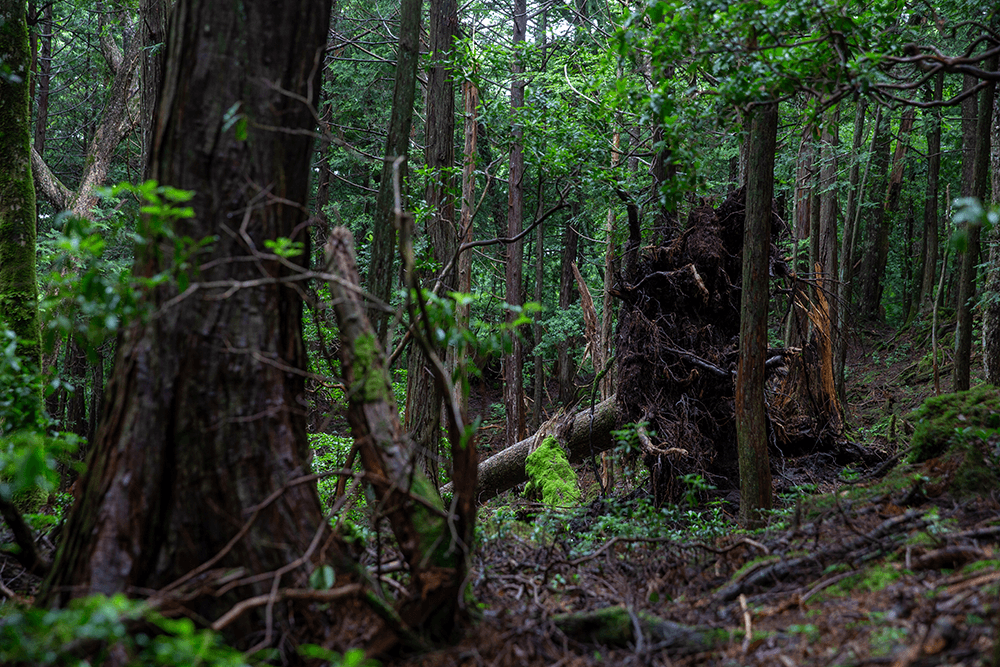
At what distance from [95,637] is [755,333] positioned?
5.45 meters

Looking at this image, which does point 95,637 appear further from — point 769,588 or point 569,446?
point 569,446

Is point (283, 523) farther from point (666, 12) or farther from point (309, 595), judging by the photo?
point (666, 12)

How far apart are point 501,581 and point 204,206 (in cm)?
286

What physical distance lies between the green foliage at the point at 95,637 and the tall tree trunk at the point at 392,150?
3242 millimetres

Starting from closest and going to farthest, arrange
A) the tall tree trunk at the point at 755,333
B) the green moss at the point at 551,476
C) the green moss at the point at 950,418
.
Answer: the green moss at the point at 950,418
the tall tree trunk at the point at 755,333
the green moss at the point at 551,476

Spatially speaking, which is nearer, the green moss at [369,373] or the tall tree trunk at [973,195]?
the green moss at [369,373]

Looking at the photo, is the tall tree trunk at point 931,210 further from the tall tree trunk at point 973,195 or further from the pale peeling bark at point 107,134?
the pale peeling bark at point 107,134

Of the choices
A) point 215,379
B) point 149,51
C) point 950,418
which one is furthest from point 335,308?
point 149,51

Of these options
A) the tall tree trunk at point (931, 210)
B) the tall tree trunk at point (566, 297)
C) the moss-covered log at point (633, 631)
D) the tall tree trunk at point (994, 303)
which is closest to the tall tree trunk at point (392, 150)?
the moss-covered log at point (633, 631)

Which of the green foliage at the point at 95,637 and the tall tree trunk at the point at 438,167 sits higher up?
the tall tree trunk at the point at 438,167

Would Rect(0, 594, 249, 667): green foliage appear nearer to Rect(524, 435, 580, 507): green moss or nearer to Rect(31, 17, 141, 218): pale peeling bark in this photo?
Rect(524, 435, 580, 507): green moss

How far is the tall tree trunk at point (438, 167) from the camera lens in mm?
7660

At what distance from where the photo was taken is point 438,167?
27.9 feet

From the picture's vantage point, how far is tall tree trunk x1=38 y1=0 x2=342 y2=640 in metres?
2.80
